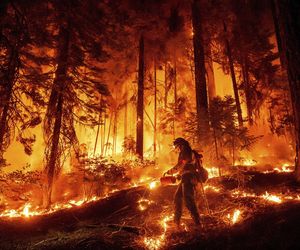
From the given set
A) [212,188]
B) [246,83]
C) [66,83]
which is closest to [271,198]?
[212,188]

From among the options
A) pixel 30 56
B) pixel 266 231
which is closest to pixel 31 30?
pixel 30 56

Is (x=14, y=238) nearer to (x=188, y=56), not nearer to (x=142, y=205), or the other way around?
(x=142, y=205)

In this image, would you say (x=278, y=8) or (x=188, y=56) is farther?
(x=188, y=56)

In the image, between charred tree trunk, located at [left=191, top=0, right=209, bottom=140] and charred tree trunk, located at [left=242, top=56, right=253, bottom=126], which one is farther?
charred tree trunk, located at [left=242, top=56, right=253, bottom=126]

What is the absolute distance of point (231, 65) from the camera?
1930 centimetres

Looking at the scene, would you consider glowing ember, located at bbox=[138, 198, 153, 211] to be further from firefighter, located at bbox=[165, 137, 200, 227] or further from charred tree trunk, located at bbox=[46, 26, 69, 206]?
charred tree trunk, located at bbox=[46, 26, 69, 206]

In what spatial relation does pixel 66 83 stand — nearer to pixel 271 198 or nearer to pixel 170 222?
pixel 170 222

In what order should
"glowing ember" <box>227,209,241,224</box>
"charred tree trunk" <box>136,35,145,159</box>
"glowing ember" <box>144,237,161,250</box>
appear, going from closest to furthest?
"glowing ember" <box>144,237,161,250</box> → "glowing ember" <box>227,209,241,224</box> → "charred tree trunk" <box>136,35,145,159</box>

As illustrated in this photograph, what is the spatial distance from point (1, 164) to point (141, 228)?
320 inches

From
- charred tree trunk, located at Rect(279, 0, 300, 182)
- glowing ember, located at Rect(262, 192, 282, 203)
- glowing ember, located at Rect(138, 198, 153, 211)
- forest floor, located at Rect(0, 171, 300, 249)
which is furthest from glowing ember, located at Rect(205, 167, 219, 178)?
charred tree trunk, located at Rect(279, 0, 300, 182)

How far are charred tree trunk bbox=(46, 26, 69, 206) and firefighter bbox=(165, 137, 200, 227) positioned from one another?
701 centimetres

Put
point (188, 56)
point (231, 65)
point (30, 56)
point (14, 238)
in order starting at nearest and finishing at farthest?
point (14, 238) → point (30, 56) → point (188, 56) → point (231, 65)

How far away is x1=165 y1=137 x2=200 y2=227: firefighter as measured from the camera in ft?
22.4

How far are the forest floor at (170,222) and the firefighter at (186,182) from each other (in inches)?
15.1
